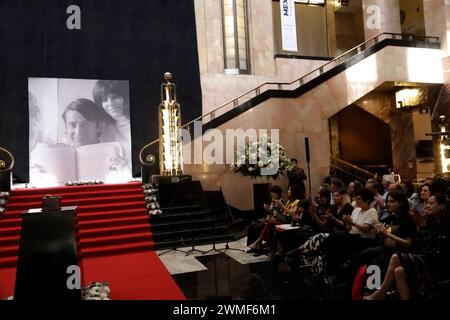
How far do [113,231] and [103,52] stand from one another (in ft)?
21.3

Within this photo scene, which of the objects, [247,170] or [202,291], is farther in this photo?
[247,170]

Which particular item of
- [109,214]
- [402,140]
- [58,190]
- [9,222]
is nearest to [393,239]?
[109,214]

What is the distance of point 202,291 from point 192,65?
29.6 ft

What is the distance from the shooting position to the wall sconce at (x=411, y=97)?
13.4 metres

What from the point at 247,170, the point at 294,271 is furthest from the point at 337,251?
the point at 247,170

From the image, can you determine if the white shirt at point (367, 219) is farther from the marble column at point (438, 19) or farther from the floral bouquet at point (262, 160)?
the marble column at point (438, 19)

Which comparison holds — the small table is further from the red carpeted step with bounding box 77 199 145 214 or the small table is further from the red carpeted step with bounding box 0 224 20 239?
the red carpeted step with bounding box 77 199 145 214

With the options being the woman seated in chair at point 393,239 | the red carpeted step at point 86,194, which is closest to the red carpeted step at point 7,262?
the red carpeted step at point 86,194

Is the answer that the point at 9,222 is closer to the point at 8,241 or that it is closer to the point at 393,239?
the point at 8,241

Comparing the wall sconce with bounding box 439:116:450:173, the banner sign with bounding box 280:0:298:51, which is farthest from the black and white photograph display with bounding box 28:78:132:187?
the wall sconce with bounding box 439:116:450:173

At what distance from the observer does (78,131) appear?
10414 millimetres

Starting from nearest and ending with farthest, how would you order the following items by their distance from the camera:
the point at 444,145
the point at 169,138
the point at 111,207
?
1. the point at 111,207
2. the point at 169,138
3. the point at 444,145
